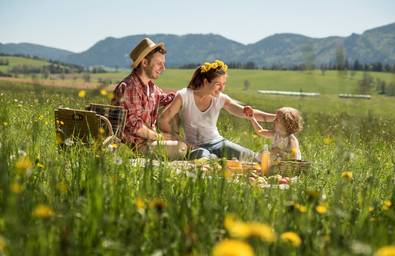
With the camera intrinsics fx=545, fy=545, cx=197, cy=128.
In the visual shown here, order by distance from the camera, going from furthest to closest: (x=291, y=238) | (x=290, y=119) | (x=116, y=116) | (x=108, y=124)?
(x=290, y=119), (x=116, y=116), (x=108, y=124), (x=291, y=238)

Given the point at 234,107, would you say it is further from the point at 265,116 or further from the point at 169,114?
the point at 169,114

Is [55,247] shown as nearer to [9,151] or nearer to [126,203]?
[126,203]

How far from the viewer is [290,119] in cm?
730

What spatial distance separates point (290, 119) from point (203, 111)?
136 centimetres

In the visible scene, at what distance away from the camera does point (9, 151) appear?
3832 mm

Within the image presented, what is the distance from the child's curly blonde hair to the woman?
1.02ft

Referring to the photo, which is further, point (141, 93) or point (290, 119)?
point (141, 93)

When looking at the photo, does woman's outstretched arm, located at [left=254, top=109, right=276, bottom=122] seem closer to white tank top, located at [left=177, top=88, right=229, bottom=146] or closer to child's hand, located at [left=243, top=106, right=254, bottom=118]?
child's hand, located at [left=243, top=106, right=254, bottom=118]

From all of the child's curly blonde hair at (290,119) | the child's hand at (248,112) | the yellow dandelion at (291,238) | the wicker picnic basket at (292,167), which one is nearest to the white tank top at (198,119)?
the child's hand at (248,112)

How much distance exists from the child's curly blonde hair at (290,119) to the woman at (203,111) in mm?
312

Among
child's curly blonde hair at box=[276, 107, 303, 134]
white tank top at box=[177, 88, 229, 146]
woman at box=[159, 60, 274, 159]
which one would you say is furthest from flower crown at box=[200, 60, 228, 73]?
child's curly blonde hair at box=[276, 107, 303, 134]

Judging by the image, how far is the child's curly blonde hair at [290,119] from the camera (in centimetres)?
730

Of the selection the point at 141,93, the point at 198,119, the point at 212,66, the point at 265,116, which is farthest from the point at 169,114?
the point at 265,116

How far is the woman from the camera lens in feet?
25.0
